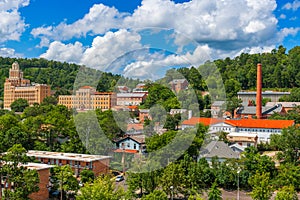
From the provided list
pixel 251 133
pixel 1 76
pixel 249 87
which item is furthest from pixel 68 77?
pixel 251 133

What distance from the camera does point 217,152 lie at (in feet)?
39.3

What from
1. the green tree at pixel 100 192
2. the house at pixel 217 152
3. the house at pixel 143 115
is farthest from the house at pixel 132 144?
the house at pixel 217 152

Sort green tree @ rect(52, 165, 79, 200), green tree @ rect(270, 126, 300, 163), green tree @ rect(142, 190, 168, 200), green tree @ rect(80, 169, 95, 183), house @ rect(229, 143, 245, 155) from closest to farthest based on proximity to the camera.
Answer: green tree @ rect(142, 190, 168, 200) → green tree @ rect(52, 165, 79, 200) → green tree @ rect(80, 169, 95, 183) → green tree @ rect(270, 126, 300, 163) → house @ rect(229, 143, 245, 155)

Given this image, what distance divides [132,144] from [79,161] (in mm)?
3133

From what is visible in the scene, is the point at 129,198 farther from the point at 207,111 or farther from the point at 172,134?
the point at 207,111

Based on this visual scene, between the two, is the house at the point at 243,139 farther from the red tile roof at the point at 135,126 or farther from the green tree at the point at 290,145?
the red tile roof at the point at 135,126

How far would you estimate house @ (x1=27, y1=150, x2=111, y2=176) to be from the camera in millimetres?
10820

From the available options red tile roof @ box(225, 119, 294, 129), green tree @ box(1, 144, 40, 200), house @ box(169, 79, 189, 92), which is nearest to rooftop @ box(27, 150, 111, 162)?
green tree @ box(1, 144, 40, 200)

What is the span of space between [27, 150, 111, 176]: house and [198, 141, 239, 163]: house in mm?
2917

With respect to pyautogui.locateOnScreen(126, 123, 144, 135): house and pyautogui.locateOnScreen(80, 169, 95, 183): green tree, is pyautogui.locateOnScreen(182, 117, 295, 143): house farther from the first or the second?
pyautogui.locateOnScreen(126, 123, 144, 135): house

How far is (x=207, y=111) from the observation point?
1302 centimetres

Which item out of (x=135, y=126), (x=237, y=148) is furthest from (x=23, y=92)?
(x=135, y=126)

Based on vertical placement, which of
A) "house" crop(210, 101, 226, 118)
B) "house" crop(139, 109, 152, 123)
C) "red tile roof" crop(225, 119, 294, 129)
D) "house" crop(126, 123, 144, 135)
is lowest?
"red tile roof" crop(225, 119, 294, 129)

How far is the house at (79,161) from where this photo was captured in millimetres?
10820
